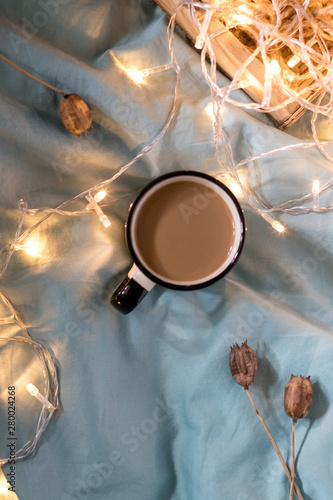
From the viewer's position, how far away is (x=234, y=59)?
28.9 inches

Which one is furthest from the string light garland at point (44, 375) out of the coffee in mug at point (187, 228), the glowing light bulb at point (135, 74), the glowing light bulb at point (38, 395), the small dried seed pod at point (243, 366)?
the glowing light bulb at point (135, 74)

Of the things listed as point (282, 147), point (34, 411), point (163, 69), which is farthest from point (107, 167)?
point (34, 411)

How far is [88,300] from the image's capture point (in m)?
0.80

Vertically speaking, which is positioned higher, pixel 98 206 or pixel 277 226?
pixel 98 206

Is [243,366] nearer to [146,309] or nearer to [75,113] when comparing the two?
[146,309]

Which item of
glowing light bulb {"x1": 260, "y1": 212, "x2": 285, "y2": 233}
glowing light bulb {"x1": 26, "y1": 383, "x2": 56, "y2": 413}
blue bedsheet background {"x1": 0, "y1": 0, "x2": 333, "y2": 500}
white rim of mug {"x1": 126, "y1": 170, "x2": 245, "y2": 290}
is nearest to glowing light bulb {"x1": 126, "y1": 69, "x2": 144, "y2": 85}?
blue bedsheet background {"x1": 0, "y1": 0, "x2": 333, "y2": 500}

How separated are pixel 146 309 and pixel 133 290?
9 centimetres

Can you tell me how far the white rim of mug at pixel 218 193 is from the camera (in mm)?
744

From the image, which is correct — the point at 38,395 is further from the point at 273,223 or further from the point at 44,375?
the point at 273,223

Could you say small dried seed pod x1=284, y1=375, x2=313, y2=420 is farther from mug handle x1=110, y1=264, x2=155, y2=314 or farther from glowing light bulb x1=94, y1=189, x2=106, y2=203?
glowing light bulb x1=94, y1=189, x2=106, y2=203

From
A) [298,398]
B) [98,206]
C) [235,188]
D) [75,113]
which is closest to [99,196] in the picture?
[98,206]

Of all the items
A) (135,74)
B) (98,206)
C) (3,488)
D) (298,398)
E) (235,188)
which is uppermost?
(135,74)

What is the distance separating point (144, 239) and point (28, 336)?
28 cm

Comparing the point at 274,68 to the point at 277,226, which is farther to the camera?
the point at 277,226
